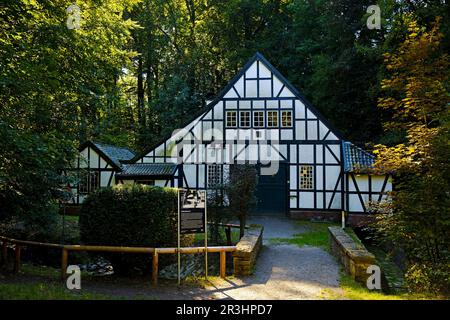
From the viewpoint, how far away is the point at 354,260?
7973mm

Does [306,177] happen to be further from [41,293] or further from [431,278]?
[41,293]

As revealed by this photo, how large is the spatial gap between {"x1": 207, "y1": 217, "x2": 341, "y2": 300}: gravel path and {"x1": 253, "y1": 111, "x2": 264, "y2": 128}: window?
798cm

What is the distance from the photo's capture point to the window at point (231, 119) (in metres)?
19.0

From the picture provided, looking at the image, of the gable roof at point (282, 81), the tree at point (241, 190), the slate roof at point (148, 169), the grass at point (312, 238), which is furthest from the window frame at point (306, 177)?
the tree at point (241, 190)

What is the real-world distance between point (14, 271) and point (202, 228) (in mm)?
4629

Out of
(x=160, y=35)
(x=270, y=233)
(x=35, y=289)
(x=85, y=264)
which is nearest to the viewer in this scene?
(x=35, y=289)

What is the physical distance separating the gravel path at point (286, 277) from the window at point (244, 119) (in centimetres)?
806

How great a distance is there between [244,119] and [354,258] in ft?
39.0

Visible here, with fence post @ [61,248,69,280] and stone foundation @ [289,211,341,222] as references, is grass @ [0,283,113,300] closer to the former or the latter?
fence post @ [61,248,69,280]

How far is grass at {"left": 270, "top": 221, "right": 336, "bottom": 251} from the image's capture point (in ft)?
41.0

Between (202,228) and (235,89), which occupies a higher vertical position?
(235,89)

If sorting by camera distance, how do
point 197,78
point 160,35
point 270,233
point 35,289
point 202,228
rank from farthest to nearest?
1. point 160,35
2. point 197,78
3. point 270,233
4. point 202,228
5. point 35,289
